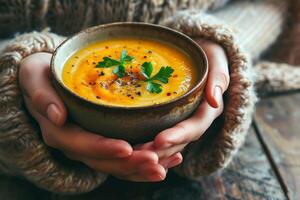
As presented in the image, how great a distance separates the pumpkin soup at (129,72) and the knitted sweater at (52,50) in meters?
0.08

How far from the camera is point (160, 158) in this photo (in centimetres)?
51

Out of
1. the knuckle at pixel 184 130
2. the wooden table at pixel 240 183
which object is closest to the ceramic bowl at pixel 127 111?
the knuckle at pixel 184 130

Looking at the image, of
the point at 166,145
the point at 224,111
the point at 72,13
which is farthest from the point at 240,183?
the point at 72,13

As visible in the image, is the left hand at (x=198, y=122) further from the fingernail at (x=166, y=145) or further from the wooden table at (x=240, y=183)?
the wooden table at (x=240, y=183)

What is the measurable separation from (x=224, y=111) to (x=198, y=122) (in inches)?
3.7

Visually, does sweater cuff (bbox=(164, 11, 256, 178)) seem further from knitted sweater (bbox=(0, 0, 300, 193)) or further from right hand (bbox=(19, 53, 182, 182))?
right hand (bbox=(19, 53, 182, 182))

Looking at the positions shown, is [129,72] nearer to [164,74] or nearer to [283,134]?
[164,74]

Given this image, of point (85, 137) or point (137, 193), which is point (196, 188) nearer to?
point (137, 193)

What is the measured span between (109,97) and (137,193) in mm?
195

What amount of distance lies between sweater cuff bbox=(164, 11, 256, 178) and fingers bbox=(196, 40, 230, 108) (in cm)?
1

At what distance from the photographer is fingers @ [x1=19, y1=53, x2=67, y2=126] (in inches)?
19.3

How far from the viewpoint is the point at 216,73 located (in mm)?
553

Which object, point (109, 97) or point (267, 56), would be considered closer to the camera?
point (109, 97)

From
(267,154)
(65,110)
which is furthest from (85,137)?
(267,154)
